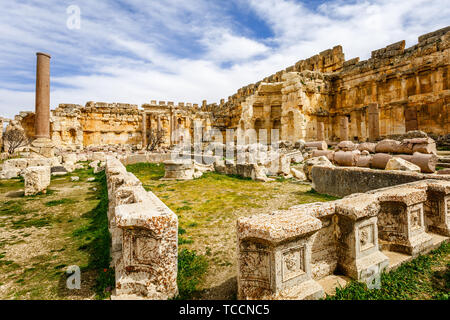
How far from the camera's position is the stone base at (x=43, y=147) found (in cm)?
1361

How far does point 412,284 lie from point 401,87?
1839cm

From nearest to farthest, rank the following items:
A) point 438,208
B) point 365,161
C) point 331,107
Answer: point 438,208 → point 365,161 → point 331,107

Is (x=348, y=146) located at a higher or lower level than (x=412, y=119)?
lower

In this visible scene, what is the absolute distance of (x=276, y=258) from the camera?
6.07 ft

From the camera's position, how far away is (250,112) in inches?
898

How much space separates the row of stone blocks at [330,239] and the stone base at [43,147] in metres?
16.0

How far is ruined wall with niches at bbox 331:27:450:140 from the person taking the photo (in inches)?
553

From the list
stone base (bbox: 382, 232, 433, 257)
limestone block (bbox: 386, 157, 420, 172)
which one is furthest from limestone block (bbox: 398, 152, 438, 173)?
stone base (bbox: 382, 232, 433, 257)

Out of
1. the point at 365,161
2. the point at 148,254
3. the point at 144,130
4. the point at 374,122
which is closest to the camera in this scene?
the point at 148,254

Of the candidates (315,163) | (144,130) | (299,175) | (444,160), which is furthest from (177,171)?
(144,130)

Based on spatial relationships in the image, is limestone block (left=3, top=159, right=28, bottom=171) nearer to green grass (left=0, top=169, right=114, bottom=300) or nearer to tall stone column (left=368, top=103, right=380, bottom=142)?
green grass (left=0, top=169, right=114, bottom=300)

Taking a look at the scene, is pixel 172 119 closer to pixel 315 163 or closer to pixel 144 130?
pixel 144 130

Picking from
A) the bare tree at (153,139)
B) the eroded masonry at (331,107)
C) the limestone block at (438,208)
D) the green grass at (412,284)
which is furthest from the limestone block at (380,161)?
the bare tree at (153,139)

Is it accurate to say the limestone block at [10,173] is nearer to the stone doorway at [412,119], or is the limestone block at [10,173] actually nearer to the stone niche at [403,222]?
the stone niche at [403,222]
